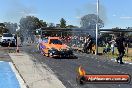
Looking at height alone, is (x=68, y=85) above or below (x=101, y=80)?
below

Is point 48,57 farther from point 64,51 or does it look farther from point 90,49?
point 90,49

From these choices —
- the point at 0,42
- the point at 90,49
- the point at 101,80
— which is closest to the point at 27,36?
the point at 0,42

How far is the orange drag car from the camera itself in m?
29.2

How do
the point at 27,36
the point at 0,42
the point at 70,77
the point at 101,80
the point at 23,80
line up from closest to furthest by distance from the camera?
the point at 101,80
the point at 23,80
the point at 70,77
the point at 0,42
the point at 27,36

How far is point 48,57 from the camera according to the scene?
2980 centimetres

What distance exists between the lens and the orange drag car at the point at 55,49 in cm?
2922

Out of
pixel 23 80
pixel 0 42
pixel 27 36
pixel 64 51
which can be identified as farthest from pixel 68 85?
pixel 27 36

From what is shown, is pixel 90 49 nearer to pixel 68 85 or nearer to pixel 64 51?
pixel 64 51

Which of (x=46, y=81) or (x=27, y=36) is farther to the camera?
(x=27, y=36)

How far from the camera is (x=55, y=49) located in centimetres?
2953

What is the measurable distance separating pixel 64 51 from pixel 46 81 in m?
14.3

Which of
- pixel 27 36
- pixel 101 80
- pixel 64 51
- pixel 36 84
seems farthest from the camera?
pixel 27 36

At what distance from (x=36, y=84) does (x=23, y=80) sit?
1.33m

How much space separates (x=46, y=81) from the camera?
49.3 feet
